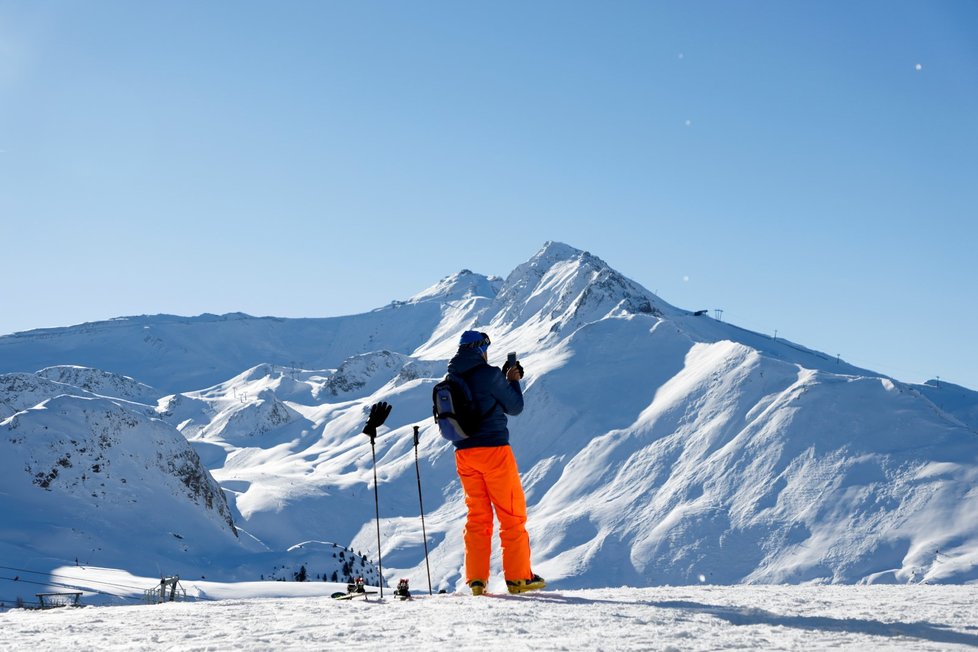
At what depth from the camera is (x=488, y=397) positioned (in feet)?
27.2

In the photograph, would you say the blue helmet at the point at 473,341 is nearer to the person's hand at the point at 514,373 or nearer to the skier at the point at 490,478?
the skier at the point at 490,478

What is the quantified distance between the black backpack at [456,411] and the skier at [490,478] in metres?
0.06

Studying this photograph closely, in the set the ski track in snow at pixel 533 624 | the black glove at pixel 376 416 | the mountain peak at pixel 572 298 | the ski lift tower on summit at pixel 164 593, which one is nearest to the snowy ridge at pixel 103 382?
the mountain peak at pixel 572 298

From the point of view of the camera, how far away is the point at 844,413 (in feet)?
197

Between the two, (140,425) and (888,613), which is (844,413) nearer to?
(140,425)

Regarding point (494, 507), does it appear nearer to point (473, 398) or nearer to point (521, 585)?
point (521, 585)

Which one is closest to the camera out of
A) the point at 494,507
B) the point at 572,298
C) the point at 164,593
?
the point at 494,507

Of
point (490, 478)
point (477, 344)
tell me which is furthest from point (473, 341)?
point (490, 478)

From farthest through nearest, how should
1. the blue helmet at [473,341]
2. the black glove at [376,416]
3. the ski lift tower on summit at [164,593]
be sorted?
the ski lift tower on summit at [164,593] < the black glove at [376,416] < the blue helmet at [473,341]

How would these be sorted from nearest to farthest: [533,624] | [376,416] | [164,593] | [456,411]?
[533,624], [456,411], [376,416], [164,593]

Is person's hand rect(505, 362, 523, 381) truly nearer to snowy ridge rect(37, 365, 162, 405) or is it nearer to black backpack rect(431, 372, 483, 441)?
black backpack rect(431, 372, 483, 441)

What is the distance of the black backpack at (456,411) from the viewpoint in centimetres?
820

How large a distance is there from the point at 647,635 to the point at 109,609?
4.49m

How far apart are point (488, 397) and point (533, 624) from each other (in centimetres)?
266
